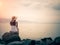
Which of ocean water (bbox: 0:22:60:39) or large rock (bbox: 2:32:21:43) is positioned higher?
ocean water (bbox: 0:22:60:39)

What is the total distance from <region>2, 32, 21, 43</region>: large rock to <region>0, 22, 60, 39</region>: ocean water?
0.19 ft

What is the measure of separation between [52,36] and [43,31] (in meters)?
0.15

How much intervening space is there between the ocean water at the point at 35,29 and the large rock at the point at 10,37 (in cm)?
6

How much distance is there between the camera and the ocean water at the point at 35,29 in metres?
2.10

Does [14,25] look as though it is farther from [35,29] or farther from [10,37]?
[35,29]

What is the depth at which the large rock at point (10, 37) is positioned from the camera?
2.02m

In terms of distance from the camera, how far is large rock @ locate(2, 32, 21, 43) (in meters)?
2.02

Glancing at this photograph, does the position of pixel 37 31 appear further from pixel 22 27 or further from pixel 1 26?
pixel 1 26

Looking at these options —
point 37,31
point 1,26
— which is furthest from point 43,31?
point 1,26

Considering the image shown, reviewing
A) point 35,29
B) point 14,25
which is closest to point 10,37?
point 14,25

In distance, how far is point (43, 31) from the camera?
6.92 feet

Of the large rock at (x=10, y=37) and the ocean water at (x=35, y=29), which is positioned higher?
the ocean water at (x=35, y=29)

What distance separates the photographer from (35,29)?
2.12m

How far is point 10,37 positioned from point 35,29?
1.25 ft
